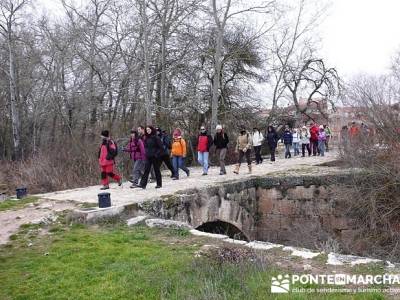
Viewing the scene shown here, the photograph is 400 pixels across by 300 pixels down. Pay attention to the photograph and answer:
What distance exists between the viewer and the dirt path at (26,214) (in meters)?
7.94

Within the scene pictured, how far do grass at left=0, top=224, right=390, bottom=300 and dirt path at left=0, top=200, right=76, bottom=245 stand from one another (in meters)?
0.71

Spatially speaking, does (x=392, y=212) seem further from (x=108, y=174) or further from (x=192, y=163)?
(x=192, y=163)

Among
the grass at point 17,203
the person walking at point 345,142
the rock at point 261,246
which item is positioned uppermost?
the person walking at point 345,142

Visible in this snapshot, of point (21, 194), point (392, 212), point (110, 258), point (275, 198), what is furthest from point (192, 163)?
point (110, 258)

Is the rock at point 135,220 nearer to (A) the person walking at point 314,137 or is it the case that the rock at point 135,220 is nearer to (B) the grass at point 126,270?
(B) the grass at point 126,270

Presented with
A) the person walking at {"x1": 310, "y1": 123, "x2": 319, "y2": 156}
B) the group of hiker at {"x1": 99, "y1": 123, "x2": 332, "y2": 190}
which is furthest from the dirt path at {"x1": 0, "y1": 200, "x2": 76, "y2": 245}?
the person walking at {"x1": 310, "y1": 123, "x2": 319, "y2": 156}

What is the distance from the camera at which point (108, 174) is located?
11.3 metres

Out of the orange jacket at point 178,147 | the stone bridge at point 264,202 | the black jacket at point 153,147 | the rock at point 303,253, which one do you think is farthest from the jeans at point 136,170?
the rock at point 303,253

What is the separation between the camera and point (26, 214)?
8.98 metres

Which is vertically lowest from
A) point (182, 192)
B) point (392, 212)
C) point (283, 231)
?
point (283, 231)

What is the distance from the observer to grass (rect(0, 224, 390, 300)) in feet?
15.3

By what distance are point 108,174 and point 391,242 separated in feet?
22.7

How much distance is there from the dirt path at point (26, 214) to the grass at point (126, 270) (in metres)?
0.71

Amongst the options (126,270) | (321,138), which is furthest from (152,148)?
(321,138)
